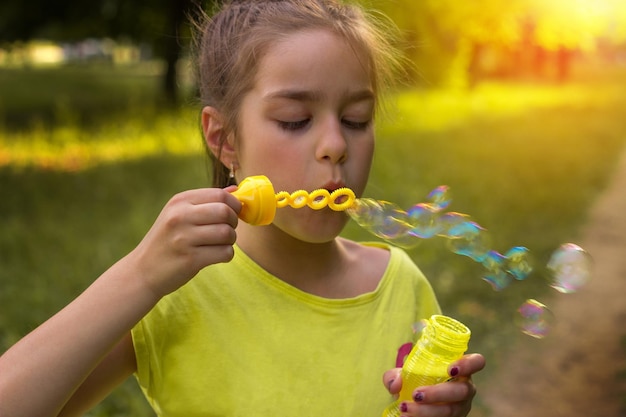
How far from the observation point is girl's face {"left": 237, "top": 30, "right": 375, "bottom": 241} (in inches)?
60.1

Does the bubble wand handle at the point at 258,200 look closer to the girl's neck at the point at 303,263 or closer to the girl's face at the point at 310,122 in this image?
the girl's face at the point at 310,122

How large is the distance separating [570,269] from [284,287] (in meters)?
0.75

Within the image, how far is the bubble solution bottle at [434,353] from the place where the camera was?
132 cm

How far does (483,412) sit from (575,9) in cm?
563

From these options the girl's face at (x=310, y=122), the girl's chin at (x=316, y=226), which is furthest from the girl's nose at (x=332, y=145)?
the girl's chin at (x=316, y=226)

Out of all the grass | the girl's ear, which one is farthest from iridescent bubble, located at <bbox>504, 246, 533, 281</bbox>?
the girl's ear

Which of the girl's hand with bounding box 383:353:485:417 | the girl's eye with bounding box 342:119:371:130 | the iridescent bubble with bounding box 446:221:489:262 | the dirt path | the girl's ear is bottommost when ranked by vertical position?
the dirt path

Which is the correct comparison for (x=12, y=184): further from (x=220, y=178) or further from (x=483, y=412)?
(x=220, y=178)

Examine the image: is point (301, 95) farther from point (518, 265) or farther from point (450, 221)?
point (518, 265)

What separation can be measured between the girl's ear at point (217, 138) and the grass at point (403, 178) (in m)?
0.50

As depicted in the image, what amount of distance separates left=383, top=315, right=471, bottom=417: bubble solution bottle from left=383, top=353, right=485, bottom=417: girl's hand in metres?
0.01

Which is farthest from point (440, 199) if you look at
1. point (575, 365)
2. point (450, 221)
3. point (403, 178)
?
point (403, 178)

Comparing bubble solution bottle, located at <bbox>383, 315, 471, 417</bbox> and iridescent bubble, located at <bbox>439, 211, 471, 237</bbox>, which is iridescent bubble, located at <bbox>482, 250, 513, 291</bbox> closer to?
iridescent bubble, located at <bbox>439, 211, 471, 237</bbox>

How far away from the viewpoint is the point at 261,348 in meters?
1.57
